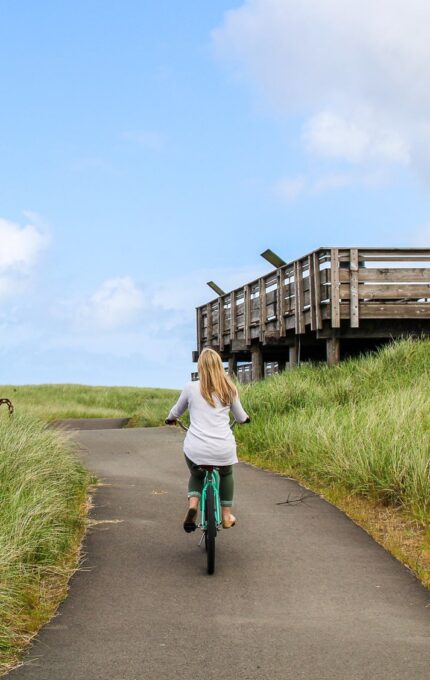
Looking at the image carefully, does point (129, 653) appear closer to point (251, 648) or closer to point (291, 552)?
point (251, 648)

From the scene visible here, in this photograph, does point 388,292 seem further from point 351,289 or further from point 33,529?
point 33,529

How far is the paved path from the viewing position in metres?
4.77

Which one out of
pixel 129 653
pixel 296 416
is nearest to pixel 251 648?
pixel 129 653

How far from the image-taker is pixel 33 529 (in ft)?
21.9

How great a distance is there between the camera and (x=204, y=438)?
6.80m

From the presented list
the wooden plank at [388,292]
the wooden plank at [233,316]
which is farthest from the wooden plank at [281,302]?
the wooden plank at [233,316]

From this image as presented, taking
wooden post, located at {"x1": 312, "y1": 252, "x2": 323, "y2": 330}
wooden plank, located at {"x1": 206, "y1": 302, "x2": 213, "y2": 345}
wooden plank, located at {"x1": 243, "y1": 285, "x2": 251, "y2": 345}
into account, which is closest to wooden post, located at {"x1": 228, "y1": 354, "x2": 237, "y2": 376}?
wooden plank, located at {"x1": 206, "y1": 302, "x2": 213, "y2": 345}

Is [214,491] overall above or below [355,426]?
below

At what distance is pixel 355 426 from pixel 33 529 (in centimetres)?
606

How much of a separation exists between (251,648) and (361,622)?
1038mm

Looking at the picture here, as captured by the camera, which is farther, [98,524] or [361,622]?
[98,524]

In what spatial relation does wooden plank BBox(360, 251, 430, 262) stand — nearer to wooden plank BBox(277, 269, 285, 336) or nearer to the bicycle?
wooden plank BBox(277, 269, 285, 336)

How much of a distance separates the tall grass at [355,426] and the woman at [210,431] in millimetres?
2584

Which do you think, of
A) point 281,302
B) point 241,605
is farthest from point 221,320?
point 241,605
